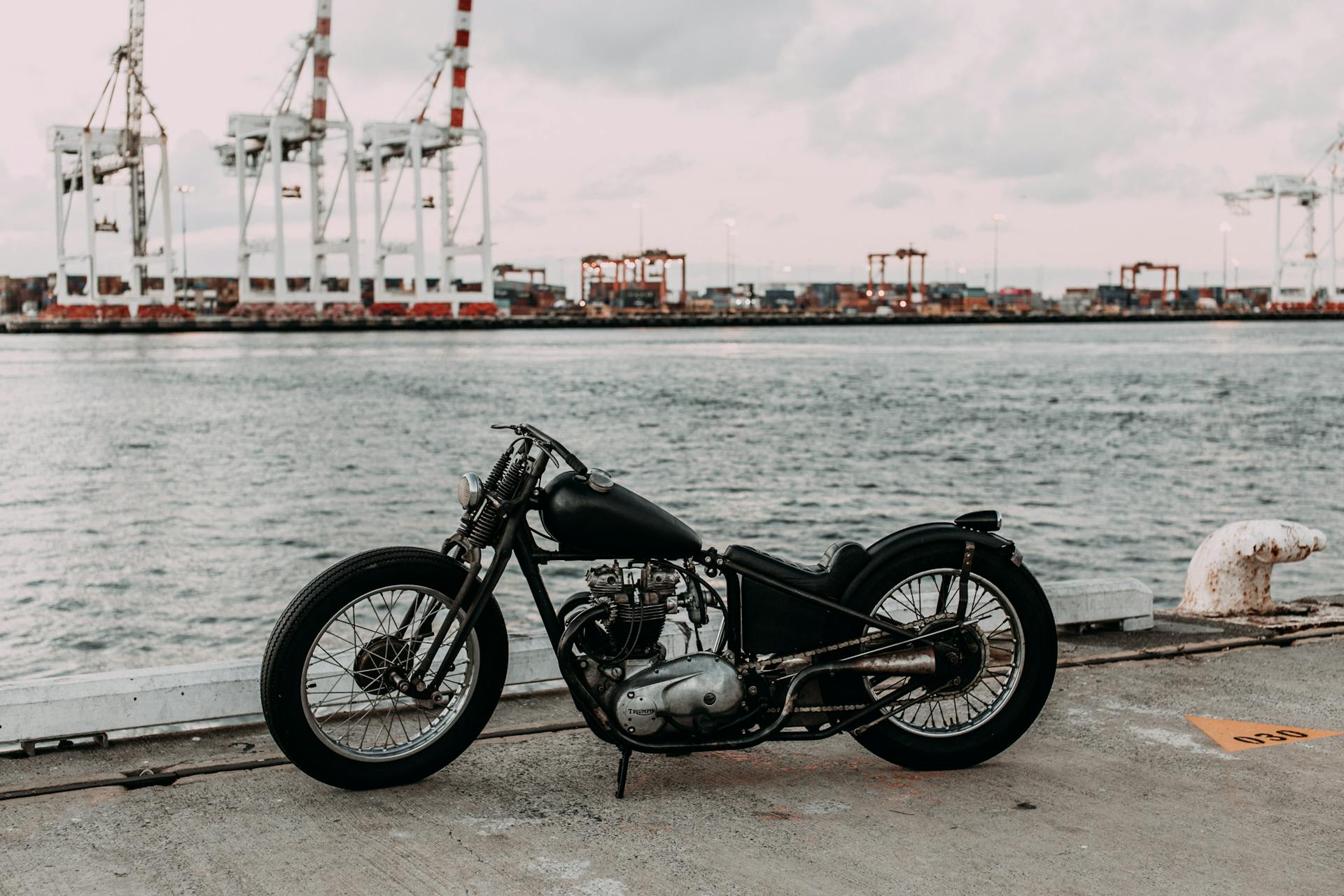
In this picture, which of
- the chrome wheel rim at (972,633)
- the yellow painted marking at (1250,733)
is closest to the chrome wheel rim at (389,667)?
the chrome wheel rim at (972,633)

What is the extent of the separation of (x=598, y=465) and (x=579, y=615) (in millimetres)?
26795

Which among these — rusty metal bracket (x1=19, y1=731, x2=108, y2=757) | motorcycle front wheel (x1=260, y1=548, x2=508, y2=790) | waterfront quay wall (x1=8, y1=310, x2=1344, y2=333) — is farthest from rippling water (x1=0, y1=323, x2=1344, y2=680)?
waterfront quay wall (x1=8, y1=310, x2=1344, y2=333)

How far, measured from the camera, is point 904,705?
4.07 metres

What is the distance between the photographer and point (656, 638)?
3.97 metres

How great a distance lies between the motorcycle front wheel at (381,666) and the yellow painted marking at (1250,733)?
2442 millimetres

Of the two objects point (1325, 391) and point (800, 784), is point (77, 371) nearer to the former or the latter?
point (1325, 391)

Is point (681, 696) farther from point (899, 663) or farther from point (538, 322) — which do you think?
point (538, 322)

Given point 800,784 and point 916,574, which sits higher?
point 916,574

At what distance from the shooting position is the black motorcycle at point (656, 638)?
3.82 meters

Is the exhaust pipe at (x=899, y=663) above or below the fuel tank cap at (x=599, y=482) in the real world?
below

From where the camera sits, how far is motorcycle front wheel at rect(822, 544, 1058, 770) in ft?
13.4

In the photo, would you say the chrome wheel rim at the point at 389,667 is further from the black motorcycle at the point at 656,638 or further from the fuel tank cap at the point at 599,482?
the fuel tank cap at the point at 599,482

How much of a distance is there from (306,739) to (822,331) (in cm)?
17081

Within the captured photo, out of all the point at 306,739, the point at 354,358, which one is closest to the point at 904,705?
the point at 306,739
